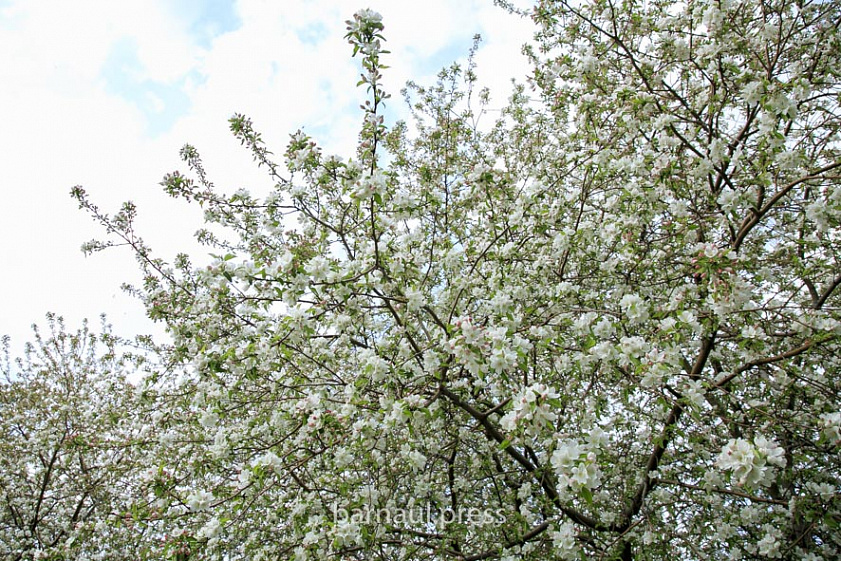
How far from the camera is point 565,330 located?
138 inches

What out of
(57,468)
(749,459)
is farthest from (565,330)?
(57,468)

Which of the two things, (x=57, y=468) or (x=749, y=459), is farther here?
(x=57, y=468)

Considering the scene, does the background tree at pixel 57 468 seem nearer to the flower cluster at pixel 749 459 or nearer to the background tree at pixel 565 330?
the background tree at pixel 565 330

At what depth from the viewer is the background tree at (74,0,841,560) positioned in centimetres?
290

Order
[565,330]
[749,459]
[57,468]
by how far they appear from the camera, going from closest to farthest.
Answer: [749,459], [565,330], [57,468]

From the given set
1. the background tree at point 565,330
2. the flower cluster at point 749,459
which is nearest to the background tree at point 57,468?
the background tree at point 565,330

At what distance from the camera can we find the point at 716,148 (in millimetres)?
3307

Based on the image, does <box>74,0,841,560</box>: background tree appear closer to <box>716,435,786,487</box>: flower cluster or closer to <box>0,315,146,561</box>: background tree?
<box>716,435,786,487</box>: flower cluster

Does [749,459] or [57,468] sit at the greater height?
[57,468]

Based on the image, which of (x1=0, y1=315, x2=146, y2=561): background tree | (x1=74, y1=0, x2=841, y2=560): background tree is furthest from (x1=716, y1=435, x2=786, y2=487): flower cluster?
(x1=0, y1=315, x2=146, y2=561): background tree

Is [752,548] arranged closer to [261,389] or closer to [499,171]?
[499,171]

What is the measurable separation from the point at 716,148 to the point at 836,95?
2.91ft

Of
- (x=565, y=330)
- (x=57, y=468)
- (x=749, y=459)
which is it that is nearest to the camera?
(x=749, y=459)

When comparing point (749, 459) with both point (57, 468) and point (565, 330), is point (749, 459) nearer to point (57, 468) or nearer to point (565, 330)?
point (565, 330)
